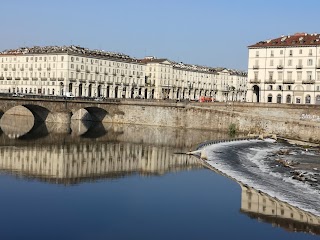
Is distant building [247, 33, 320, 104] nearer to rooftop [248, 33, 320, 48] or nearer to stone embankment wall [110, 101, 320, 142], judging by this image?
rooftop [248, 33, 320, 48]

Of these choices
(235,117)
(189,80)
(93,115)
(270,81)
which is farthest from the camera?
(189,80)

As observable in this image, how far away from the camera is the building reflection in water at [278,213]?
2573 cm

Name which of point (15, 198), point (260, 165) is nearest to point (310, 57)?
point (260, 165)

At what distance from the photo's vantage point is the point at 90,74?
430 feet

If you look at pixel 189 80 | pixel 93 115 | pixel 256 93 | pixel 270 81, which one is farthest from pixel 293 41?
pixel 189 80

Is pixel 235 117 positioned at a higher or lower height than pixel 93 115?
higher

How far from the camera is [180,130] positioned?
8569 centimetres

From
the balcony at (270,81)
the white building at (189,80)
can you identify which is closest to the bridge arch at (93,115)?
the balcony at (270,81)

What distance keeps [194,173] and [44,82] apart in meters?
94.8

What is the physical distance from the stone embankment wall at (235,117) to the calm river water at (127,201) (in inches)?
984

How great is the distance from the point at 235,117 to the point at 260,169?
129ft

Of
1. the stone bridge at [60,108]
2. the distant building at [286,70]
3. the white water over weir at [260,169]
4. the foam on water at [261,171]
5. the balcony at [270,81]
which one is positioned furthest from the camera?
the balcony at [270,81]

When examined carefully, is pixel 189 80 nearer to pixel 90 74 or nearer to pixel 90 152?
pixel 90 74

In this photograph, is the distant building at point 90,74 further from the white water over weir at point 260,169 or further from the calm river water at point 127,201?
the calm river water at point 127,201
